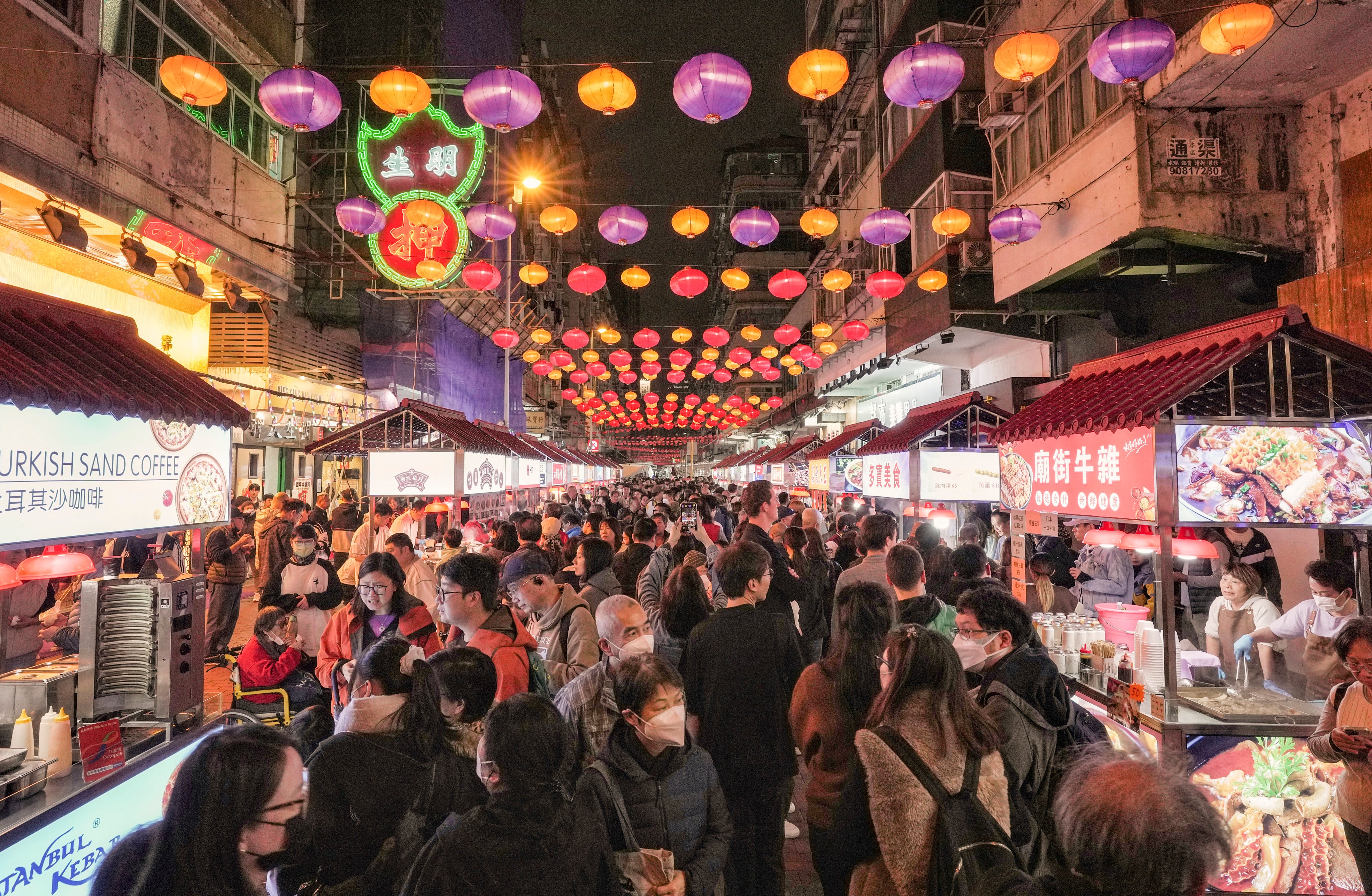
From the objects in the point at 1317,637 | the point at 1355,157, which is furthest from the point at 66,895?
the point at 1355,157

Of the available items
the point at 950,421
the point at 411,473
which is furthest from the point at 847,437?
the point at 411,473

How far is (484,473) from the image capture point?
12.7 m

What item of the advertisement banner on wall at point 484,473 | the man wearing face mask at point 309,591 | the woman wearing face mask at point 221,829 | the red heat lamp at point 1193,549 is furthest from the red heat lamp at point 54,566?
the red heat lamp at point 1193,549

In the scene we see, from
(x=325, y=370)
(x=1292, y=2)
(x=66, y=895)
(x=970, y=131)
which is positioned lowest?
(x=66, y=895)

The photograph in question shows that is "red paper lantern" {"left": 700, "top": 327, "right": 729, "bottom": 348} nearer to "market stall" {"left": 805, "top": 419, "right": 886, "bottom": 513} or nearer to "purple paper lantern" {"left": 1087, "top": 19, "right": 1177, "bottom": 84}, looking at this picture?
"market stall" {"left": 805, "top": 419, "right": 886, "bottom": 513}

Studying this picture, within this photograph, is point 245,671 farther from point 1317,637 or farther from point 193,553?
point 1317,637

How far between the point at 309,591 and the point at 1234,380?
8.28m

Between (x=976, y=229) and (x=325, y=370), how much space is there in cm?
1549

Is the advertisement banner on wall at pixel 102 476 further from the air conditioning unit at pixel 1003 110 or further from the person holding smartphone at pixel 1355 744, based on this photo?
the air conditioning unit at pixel 1003 110

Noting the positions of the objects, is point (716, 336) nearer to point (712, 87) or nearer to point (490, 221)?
point (490, 221)

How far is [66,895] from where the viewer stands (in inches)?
129

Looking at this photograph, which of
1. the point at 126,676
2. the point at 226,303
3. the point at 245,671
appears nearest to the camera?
the point at 126,676

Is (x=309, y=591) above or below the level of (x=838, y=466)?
below

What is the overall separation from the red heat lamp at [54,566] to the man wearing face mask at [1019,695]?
20.8 feet
